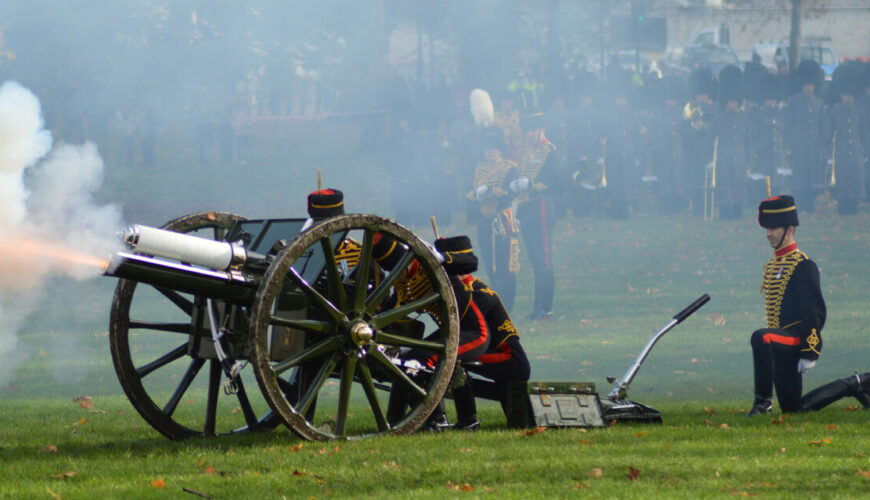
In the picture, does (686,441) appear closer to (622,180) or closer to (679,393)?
(679,393)

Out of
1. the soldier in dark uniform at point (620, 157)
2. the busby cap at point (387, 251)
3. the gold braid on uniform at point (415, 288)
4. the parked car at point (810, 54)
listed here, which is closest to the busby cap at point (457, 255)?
the gold braid on uniform at point (415, 288)

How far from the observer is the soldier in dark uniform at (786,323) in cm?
775

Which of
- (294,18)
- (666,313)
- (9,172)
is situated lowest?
(666,313)

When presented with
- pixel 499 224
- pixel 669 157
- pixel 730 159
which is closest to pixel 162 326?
pixel 499 224

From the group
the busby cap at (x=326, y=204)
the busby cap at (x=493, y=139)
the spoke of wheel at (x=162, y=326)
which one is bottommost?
the spoke of wheel at (x=162, y=326)

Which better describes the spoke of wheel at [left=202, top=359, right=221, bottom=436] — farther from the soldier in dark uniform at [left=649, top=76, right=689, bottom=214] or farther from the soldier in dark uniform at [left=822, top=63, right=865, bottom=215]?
the soldier in dark uniform at [left=649, top=76, right=689, bottom=214]

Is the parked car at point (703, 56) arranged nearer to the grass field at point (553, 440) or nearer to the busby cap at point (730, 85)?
the busby cap at point (730, 85)

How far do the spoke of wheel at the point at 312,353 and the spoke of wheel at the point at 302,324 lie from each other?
7 cm

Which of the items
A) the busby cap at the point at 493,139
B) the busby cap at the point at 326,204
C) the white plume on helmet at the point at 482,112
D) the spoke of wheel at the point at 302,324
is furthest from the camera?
the white plume on helmet at the point at 482,112

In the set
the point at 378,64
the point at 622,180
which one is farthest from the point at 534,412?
the point at 378,64

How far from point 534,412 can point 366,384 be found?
1.09 m

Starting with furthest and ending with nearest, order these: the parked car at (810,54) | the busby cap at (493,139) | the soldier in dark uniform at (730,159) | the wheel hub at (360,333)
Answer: the parked car at (810,54) → the soldier in dark uniform at (730,159) → the busby cap at (493,139) → the wheel hub at (360,333)

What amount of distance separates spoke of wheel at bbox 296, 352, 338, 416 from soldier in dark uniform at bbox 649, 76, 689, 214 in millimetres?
17530

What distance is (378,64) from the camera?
2620 cm
